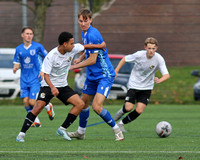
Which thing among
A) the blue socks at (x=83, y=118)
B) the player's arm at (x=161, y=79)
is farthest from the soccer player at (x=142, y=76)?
the blue socks at (x=83, y=118)

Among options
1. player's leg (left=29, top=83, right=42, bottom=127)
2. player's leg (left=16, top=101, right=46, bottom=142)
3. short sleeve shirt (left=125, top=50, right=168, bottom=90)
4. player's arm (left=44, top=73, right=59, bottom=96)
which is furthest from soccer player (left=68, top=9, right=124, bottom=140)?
player's leg (left=29, top=83, right=42, bottom=127)

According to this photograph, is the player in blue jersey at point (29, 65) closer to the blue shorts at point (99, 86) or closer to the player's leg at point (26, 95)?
the player's leg at point (26, 95)

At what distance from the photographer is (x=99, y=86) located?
9117 mm

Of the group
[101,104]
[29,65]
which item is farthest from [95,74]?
[29,65]

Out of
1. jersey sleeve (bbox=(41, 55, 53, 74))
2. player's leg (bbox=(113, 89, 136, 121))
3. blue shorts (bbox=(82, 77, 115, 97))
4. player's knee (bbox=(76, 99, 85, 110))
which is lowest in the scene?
player's leg (bbox=(113, 89, 136, 121))

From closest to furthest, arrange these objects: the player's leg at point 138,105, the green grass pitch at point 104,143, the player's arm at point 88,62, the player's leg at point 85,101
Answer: the green grass pitch at point 104,143
the player's arm at point 88,62
the player's leg at point 85,101
the player's leg at point 138,105

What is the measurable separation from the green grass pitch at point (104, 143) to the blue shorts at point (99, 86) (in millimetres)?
753

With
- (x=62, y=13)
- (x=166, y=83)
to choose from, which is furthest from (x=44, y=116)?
(x=62, y=13)

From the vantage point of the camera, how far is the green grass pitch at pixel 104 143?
7215 mm

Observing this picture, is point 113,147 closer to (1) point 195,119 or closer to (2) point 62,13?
(1) point 195,119

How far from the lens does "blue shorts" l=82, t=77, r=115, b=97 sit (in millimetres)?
9102

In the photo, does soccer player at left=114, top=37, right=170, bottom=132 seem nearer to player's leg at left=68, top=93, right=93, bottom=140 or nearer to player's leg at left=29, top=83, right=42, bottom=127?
player's leg at left=68, top=93, right=93, bottom=140

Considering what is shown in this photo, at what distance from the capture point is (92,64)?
29.5 ft

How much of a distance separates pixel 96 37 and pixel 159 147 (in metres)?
2.04
